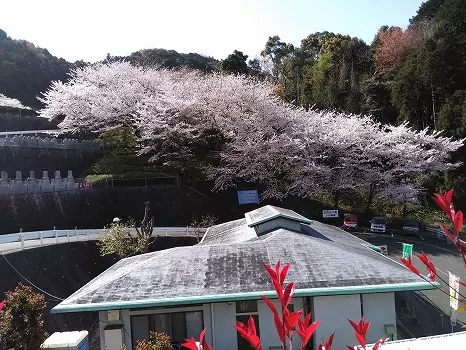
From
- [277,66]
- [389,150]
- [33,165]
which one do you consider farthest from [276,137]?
[277,66]

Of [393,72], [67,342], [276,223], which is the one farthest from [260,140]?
[67,342]

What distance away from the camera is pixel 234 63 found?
38.4 meters

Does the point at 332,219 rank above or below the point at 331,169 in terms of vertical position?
below

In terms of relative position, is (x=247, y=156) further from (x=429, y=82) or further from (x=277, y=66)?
(x=277, y=66)

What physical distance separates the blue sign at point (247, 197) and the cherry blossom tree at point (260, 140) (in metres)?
0.72

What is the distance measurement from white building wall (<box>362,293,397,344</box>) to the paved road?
12.2ft

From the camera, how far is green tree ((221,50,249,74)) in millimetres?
38250

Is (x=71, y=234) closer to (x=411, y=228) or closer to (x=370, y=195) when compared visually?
(x=411, y=228)

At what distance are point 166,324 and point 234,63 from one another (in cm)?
3139

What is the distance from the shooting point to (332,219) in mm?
28281

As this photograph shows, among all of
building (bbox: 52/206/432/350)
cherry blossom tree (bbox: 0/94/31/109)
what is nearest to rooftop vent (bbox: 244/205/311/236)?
building (bbox: 52/206/432/350)

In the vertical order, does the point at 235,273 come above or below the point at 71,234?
above

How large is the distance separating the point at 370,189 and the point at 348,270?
20.5 meters

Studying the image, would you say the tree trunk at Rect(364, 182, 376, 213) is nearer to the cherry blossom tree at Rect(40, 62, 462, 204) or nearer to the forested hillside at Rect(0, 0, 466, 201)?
the cherry blossom tree at Rect(40, 62, 462, 204)
